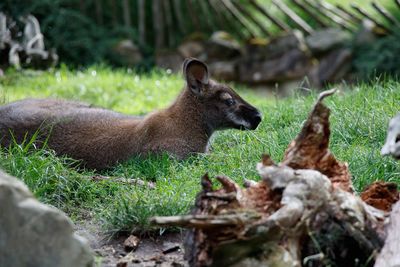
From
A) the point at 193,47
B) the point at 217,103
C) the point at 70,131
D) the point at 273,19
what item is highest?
the point at 217,103

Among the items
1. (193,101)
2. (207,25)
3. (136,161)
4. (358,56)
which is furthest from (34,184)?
(207,25)

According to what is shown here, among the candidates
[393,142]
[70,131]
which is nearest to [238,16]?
[70,131]

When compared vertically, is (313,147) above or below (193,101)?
above

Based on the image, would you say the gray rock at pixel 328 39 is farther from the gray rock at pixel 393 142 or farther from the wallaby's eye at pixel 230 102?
the gray rock at pixel 393 142

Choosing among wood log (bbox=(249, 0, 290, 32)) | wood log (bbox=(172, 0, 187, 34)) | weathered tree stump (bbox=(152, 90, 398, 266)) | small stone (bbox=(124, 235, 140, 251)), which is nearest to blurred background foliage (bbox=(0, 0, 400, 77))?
wood log (bbox=(172, 0, 187, 34))

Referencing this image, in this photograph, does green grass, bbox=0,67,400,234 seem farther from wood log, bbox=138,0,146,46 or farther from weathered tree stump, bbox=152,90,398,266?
wood log, bbox=138,0,146,46

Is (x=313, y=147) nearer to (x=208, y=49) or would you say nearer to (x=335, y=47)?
(x=335, y=47)

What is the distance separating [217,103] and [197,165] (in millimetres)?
956

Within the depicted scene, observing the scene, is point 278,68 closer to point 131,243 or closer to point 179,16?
point 179,16

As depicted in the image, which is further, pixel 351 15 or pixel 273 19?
pixel 273 19

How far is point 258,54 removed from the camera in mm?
14102

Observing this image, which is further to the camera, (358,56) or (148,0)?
(148,0)

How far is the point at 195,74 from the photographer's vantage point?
745 centimetres

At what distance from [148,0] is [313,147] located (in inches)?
440
